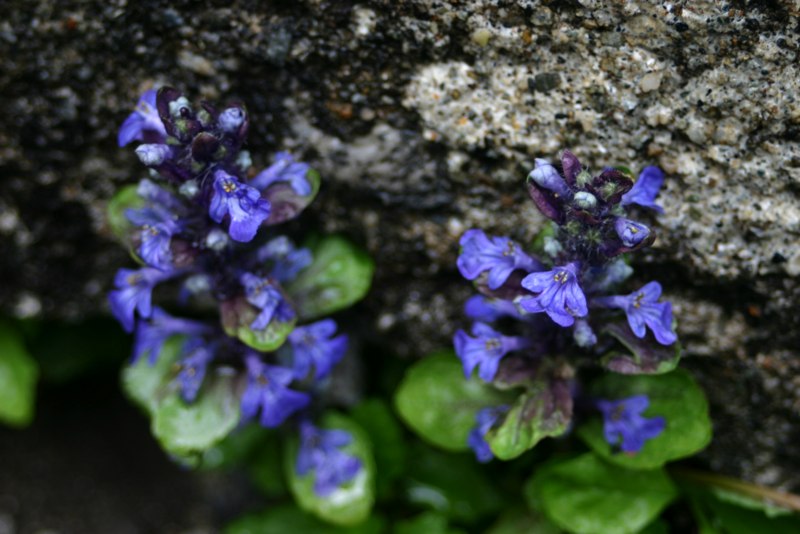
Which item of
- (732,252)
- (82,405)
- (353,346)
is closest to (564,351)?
(732,252)

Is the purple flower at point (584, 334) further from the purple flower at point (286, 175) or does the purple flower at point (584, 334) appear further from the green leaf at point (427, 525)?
the green leaf at point (427, 525)

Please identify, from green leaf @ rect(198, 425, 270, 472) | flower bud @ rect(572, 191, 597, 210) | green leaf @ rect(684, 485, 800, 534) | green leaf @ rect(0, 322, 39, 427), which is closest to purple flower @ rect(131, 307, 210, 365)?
green leaf @ rect(198, 425, 270, 472)

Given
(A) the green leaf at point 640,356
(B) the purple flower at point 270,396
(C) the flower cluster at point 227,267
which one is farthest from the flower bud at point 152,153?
(A) the green leaf at point 640,356

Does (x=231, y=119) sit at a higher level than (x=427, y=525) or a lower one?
higher

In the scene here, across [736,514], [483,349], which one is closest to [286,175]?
[483,349]

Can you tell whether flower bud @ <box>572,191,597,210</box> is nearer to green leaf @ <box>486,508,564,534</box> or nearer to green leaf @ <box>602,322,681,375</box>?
green leaf @ <box>602,322,681,375</box>

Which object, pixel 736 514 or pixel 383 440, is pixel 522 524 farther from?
pixel 736 514
